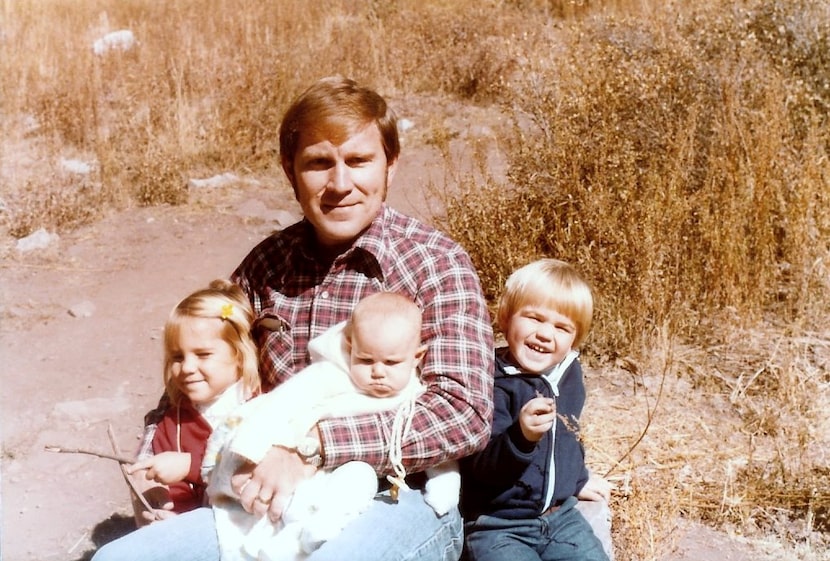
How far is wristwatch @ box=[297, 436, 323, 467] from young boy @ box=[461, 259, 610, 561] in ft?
1.50

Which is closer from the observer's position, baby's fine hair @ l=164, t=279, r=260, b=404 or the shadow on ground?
baby's fine hair @ l=164, t=279, r=260, b=404

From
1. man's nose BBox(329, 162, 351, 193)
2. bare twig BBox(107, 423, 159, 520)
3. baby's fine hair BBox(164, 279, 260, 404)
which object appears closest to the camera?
bare twig BBox(107, 423, 159, 520)

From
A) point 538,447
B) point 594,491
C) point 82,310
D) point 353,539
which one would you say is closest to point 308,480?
point 353,539

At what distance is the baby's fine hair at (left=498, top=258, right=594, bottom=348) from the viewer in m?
2.35

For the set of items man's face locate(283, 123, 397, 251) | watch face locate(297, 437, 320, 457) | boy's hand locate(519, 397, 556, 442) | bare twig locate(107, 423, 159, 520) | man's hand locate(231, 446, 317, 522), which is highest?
man's face locate(283, 123, 397, 251)

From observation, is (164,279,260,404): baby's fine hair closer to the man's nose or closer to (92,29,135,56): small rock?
the man's nose

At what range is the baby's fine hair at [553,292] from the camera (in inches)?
92.6

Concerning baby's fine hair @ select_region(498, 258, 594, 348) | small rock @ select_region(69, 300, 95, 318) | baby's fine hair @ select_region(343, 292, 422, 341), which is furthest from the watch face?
small rock @ select_region(69, 300, 95, 318)

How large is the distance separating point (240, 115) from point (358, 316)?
565 centimetres

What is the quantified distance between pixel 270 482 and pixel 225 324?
595mm

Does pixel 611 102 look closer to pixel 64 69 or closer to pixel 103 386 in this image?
pixel 103 386

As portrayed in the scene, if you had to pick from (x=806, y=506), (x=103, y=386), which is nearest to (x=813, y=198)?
(x=806, y=506)

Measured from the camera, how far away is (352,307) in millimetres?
2270

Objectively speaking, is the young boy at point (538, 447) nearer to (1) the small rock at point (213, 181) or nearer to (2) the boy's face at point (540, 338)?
(2) the boy's face at point (540, 338)
